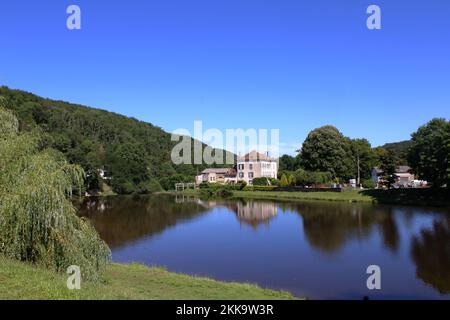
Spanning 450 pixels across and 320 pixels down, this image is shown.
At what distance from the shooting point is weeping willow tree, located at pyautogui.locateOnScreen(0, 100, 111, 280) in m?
11.9

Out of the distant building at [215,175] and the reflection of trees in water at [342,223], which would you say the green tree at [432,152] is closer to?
the reflection of trees in water at [342,223]

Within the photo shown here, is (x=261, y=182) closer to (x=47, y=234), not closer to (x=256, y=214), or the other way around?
(x=256, y=214)

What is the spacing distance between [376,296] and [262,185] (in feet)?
198

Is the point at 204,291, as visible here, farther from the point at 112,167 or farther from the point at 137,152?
the point at 137,152

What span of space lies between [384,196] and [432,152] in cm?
766

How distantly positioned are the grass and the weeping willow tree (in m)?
0.67

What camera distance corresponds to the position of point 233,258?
2247 cm

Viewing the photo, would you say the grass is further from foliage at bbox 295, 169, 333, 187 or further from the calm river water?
foliage at bbox 295, 169, 333, 187

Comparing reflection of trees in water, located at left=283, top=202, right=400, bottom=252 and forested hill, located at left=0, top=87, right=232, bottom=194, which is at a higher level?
→ forested hill, located at left=0, top=87, right=232, bottom=194

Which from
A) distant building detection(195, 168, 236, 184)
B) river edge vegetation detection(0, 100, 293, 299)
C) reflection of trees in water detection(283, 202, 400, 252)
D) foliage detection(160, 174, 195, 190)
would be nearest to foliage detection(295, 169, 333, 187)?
reflection of trees in water detection(283, 202, 400, 252)

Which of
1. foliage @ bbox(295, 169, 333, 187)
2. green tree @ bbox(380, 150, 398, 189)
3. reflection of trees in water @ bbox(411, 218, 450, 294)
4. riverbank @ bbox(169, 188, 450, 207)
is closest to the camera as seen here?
reflection of trees in water @ bbox(411, 218, 450, 294)

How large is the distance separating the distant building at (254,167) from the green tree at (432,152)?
36390 millimetres

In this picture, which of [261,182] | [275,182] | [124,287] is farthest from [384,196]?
[124,287]

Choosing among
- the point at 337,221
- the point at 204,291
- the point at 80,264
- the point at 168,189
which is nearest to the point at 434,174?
the point at 337,221
